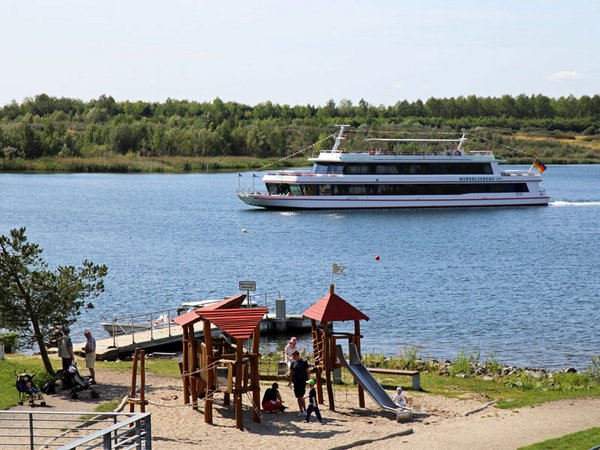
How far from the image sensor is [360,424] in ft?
71.0

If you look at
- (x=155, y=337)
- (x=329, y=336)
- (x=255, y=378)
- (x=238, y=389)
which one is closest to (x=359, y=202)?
(x=155, y=337)

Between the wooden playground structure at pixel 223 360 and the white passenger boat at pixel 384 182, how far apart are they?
5969cm

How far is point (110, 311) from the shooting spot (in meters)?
41.9

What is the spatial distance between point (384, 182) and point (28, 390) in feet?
211

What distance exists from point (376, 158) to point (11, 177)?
223 ft

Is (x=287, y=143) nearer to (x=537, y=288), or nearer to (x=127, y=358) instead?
(x=537, y=288)

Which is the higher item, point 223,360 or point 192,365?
point 223,360

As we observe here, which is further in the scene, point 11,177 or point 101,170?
point 101,170

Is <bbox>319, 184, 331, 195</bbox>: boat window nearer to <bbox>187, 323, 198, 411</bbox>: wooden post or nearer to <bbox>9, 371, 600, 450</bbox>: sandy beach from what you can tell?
<bbox>9, 371, 600, 450</bbox>: sandy beach

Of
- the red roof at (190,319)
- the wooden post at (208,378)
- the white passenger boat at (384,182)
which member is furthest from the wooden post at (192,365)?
the white passenger boat at (384,182)

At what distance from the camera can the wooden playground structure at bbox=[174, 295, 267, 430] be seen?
69.3 feet

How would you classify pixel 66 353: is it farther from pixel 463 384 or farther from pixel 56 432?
pixel 463 384

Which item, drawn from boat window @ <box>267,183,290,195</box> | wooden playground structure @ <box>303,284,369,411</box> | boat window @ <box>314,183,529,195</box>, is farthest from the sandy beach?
boat window @ <box>314,183,529,195</box>

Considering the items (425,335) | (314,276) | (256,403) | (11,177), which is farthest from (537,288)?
(11,177)
